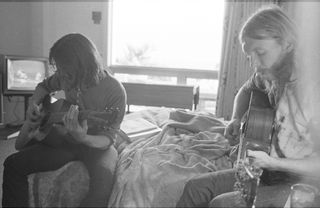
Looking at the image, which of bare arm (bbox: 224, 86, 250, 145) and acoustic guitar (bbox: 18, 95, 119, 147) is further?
bare arm (bbox: 224, 86, 250, 145)

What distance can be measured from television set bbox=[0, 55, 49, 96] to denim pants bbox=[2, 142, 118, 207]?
1719mm

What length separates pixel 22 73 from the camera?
2799mm

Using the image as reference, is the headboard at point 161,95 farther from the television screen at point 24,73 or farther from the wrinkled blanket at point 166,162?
the wrinkled blanket at point 166,162

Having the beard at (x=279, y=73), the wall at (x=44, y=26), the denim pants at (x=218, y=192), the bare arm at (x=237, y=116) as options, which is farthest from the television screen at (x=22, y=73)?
the beard at (x=279, y=73)

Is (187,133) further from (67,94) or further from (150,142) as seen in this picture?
(67,94)

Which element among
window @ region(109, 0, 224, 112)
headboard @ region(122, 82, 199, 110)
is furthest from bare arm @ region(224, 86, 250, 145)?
window @ region(109, 0, 224, 112)

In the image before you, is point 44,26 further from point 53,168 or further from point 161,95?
point 53,168

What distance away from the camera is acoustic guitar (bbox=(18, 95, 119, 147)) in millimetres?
1200

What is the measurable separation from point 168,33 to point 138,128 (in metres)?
1.85

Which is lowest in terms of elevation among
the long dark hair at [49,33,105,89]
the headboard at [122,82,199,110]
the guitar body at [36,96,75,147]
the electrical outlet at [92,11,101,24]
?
the headboard at [122,82,199,110]

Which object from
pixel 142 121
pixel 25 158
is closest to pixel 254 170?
pixel 25 158

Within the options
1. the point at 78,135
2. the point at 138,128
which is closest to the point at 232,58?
the point at 138,128

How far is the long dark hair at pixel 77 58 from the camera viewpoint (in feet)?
3.96

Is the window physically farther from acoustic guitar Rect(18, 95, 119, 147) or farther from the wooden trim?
acoustic guitar Rect(18, 95, 119, 147)
